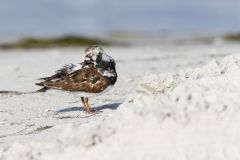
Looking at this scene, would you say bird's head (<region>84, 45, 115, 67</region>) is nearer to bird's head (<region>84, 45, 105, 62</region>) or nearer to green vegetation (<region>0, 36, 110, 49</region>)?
bird's head (<region>84, 45, 105, 62</region>)

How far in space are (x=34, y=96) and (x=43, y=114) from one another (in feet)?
7.09

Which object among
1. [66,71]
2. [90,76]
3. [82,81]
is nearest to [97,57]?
[90,76]

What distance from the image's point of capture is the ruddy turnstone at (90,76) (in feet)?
40.2

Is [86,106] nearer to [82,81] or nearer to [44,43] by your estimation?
[82,81]

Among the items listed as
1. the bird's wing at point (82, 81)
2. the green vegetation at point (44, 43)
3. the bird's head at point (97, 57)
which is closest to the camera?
the bird's wing at point (82, 81)

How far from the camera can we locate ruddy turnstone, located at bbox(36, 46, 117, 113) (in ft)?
40.2

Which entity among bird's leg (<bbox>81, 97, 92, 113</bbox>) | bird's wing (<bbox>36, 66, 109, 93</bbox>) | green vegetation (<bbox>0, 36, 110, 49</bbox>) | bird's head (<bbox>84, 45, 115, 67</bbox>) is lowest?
bird's leg (<bbox>81, 97, 92, 113</bbox>)

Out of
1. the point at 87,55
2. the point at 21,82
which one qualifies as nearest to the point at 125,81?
the point at 21,82

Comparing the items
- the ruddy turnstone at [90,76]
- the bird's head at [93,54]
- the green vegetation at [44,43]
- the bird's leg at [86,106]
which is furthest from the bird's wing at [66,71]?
the green vegetation at [44,43]

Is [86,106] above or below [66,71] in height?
below

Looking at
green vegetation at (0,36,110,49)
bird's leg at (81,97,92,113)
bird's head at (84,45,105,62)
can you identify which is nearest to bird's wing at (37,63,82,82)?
bird's head at (84,45,105,62)

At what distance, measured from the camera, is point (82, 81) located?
12.4m

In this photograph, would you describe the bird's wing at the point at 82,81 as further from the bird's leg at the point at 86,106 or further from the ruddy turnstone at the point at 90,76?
the bird's leg at the point at 86,106

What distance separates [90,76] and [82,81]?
16 centimetres
